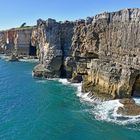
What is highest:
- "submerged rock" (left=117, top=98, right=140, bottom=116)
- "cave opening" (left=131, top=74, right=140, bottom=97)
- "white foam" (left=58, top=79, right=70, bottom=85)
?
"cave opening" (left=131, top=74, right=140, bottom=97)

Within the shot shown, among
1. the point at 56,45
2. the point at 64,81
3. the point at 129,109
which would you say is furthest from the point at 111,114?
the point at 56,45

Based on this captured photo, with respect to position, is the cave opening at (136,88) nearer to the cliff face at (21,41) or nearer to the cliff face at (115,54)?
the cliff face at (115,54)

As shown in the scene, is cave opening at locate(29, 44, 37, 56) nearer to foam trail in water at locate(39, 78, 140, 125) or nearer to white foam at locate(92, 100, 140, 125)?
foam trail in water at locate(39, 78, 140, 125)

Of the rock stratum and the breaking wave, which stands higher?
the rock stratum

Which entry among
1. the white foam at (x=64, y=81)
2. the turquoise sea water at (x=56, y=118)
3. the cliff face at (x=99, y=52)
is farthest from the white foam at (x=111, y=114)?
the white foam at (x=64, y=81)

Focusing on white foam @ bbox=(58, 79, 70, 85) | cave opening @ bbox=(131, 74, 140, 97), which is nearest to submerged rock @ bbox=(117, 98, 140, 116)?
cave opening @ bbox=(131, 74, 140, 97)

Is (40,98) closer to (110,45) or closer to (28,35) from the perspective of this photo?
(110,45)

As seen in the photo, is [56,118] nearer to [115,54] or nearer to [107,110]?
[107,110]
